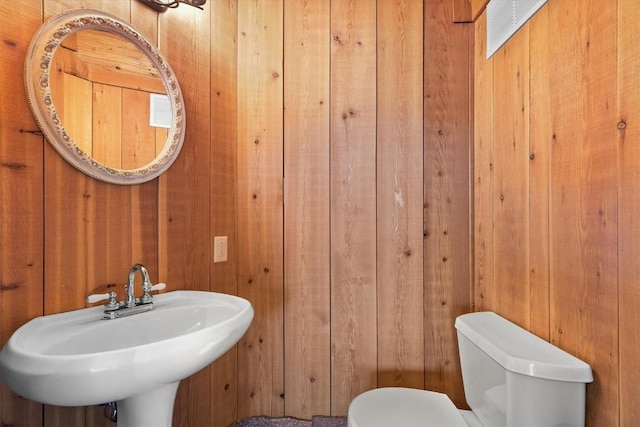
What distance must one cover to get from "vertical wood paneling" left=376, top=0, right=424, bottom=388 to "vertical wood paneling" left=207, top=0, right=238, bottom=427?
68 cm

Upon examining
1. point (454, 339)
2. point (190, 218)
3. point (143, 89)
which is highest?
point (143, 89)

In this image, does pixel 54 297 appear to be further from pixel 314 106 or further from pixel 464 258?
pixel 464 258

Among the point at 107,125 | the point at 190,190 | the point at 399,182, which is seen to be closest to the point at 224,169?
the point at 190,190

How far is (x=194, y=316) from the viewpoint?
988mm

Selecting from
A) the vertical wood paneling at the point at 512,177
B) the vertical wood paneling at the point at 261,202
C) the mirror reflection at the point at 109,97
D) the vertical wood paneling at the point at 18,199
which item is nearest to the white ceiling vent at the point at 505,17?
the vertical wood paneling at the point at 512,177

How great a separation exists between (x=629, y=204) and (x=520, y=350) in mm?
479

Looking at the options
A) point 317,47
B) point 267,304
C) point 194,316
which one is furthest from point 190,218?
point 317,47

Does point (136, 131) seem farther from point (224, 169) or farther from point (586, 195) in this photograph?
point (586, 195)

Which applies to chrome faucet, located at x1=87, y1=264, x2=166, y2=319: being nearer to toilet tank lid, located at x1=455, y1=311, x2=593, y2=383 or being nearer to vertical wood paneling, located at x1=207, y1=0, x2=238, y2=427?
vertical wood paneling, located at x1=207, y1=0, x2=238, y2=427

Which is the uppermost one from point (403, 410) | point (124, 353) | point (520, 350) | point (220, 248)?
point (220, 248)

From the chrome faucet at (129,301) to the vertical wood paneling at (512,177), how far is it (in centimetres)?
129

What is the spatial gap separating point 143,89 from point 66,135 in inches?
12.2

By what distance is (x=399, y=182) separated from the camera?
137 centimetres

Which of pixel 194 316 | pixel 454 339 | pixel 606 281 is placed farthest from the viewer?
pixel 454 339
